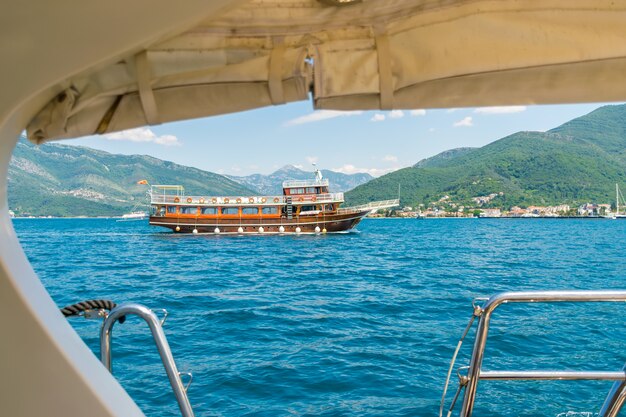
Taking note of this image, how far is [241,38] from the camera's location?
1.27m

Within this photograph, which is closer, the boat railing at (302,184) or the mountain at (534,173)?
the boat railing at (302,184)

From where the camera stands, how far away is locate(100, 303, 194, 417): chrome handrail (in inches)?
60.4

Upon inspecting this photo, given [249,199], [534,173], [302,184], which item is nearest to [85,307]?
[302,184]

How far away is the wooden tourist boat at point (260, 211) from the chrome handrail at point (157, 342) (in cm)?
3315

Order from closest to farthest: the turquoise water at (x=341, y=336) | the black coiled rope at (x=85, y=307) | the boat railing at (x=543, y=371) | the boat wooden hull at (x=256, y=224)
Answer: the boat railing at (x=543, y=371) < the black coiled rope at (x=85, y=307) < the turquoise water at (x=341, y=336) < the boat wooden hull at (x=256, y=224)

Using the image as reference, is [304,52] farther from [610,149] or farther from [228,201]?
[610,149]

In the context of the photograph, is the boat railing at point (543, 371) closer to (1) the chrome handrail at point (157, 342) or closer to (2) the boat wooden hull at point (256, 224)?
(1) the chrome handrail at point (157, 342)

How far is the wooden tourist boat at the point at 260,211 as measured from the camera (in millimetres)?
35219

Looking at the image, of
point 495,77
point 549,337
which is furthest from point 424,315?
point 495,77

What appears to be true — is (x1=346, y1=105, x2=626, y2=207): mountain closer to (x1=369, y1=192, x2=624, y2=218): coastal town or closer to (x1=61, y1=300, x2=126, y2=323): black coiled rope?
(x1=369, y1=192, x2=624, y2=218): coastal town

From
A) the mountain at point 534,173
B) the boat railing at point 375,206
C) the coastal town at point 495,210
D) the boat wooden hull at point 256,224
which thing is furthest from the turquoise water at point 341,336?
the mountain at point 534,173

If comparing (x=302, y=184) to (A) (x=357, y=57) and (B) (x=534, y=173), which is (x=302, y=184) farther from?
(B) (x=534, y=173)

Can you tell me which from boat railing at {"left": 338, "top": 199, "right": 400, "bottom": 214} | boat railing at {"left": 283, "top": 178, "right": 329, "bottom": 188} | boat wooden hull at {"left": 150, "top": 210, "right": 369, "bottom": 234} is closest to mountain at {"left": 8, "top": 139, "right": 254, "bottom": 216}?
boat wooden hull at {"left": 150, "top": 210, "right": 369, "bottom": 234}

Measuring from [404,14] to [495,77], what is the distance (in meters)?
0.35
